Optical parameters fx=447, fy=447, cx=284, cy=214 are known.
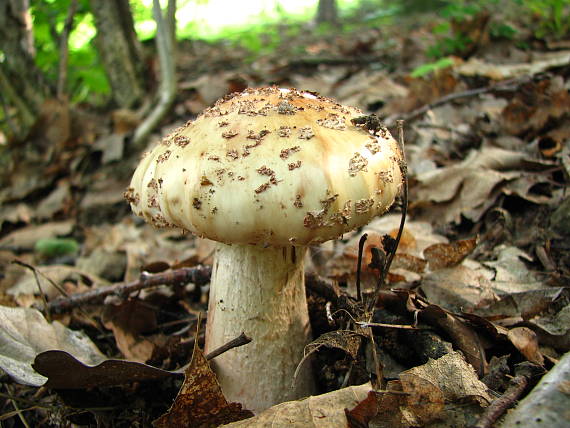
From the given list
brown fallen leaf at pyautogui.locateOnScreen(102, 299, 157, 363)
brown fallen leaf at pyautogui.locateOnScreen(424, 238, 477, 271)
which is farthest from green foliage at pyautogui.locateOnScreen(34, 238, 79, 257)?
brown fallen leaf at pyautogui.locateOnScreen(424, 238, 477, 271)

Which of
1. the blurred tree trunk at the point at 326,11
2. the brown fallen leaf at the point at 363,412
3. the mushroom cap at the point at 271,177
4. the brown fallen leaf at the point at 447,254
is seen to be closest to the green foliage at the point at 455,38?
the brown fallen leaf at the point at 447,254

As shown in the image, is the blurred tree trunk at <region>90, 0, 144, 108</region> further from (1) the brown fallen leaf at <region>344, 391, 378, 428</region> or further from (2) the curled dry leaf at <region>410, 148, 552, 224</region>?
(1) the brown fallen leaf at <region>344, 391, 378, 428</region>

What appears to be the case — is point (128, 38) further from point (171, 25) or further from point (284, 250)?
point (284, 250)

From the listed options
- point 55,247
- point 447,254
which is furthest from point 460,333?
point 55,247

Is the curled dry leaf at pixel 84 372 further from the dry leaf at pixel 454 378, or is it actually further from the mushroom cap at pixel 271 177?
the dry leaf at pixel 454 378

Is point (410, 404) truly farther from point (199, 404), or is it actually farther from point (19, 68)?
point (19, 68)

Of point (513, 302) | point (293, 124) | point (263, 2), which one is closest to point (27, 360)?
point (293, 124)
